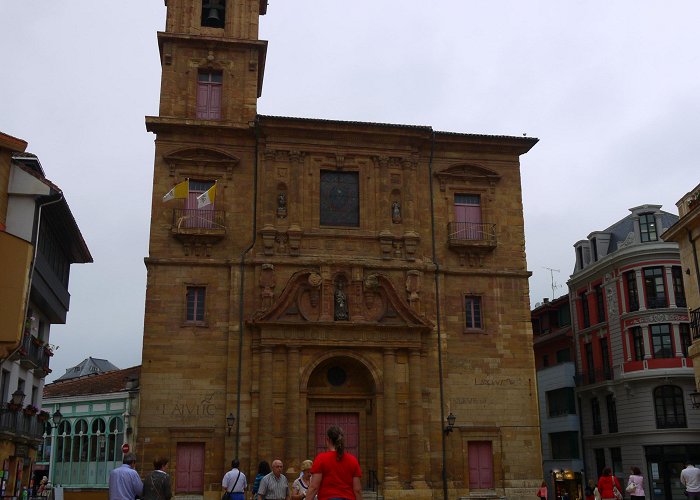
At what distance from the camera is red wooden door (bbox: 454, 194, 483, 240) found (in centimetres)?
3212

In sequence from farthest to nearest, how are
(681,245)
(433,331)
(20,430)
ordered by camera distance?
(433,331) → (20,430) → (681,245)

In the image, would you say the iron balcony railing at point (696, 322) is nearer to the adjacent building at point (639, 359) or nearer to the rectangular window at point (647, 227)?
the adjacent building at point (639, 359)

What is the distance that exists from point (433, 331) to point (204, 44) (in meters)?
15.1

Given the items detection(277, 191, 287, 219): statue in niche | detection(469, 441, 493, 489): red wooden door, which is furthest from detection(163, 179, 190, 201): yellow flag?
detection(469, 441, 493, 489): red wooden door

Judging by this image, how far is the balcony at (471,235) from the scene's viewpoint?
31609mm

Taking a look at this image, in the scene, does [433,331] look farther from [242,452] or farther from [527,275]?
[242,452]

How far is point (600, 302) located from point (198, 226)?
22.9 meters

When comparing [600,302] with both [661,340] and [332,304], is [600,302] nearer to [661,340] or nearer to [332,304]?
[661,340]

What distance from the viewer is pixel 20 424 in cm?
2841

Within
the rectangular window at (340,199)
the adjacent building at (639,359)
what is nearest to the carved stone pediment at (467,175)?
the rectangular window at (340,199)

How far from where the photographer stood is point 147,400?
2819 centimetres

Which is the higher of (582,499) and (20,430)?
(20,430)

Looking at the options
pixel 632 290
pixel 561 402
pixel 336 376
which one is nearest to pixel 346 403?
pixel 336 376

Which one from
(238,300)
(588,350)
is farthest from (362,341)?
(588,350)
